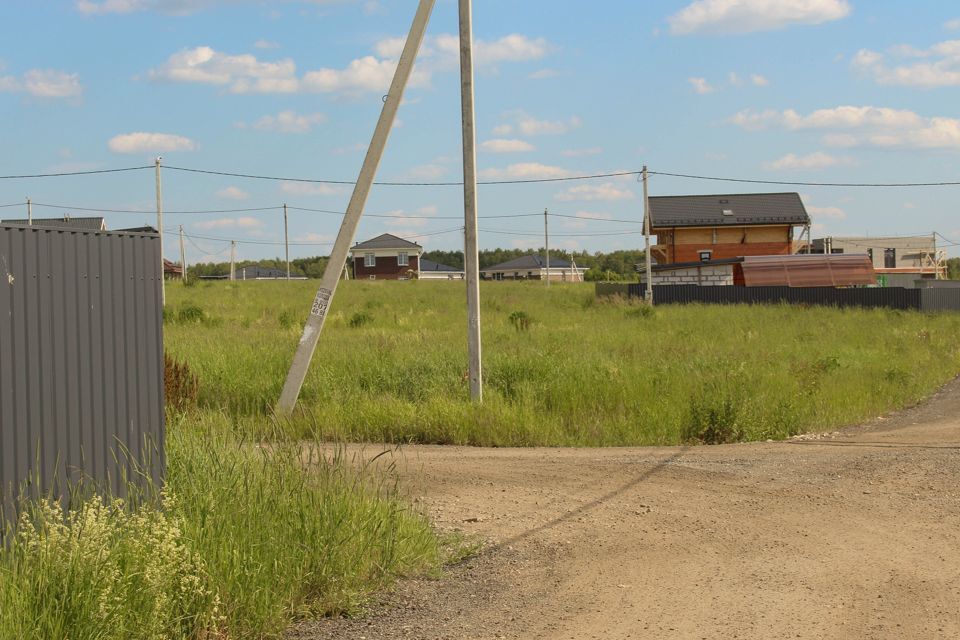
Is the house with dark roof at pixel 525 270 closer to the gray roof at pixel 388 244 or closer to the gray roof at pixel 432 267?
the gray roof at pixel 432 267

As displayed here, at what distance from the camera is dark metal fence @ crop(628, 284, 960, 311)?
34781 millimetres

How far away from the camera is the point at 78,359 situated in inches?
233

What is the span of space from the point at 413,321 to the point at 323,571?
24.3m

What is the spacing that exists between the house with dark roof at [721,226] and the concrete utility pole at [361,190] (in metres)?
55.2

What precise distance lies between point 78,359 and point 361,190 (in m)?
6.99

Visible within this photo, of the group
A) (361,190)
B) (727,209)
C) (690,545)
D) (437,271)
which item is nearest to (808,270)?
(727,209)

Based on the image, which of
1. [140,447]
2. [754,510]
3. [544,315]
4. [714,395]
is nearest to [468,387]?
[714,395]

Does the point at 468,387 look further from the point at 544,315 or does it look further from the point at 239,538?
the point at 544,315

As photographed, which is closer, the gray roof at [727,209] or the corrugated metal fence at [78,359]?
the corrugated metal fence at [78,359]

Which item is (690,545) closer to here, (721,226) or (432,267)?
(721,226)

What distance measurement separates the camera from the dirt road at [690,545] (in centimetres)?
564

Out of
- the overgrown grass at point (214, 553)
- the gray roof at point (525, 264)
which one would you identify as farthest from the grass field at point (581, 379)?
the gray roof at point (525, 264)

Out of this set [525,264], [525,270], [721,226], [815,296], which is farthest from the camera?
[525,264]

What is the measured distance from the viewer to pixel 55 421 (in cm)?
569
